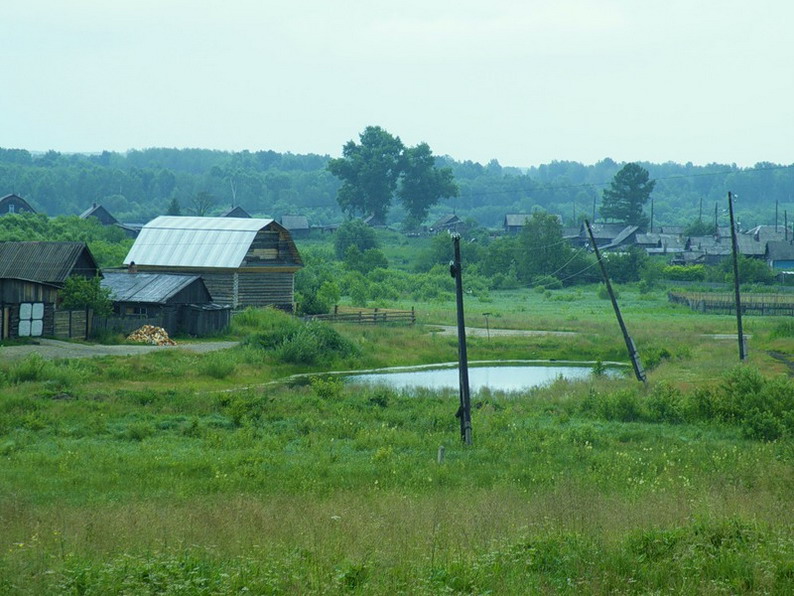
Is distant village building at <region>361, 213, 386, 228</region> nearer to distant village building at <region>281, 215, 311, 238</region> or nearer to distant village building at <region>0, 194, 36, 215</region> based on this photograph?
distant village building at <region>281, 215, 311, 238</region>

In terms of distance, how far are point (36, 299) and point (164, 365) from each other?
8513 mm

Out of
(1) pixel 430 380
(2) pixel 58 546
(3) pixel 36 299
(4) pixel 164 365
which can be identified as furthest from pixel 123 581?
(3) pixel 36 299

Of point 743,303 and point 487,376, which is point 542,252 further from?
point 487,376

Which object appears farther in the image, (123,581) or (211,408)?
(211,408)

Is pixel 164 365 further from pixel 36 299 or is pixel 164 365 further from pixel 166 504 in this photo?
pixel 166 504

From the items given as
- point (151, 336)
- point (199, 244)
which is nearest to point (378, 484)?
point (151, 336)

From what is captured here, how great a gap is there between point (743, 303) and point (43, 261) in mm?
47267

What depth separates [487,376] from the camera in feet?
144

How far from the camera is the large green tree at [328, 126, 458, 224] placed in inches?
5566

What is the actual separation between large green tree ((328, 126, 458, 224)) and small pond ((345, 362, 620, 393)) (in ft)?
311

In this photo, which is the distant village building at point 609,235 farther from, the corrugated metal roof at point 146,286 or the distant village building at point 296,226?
the corrugated metal roof at point 146,286

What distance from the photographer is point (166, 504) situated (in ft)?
51.6

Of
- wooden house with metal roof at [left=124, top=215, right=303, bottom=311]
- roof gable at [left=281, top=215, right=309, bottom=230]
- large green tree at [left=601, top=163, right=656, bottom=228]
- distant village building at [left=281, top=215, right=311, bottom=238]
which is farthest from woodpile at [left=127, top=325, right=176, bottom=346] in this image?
large green tree at [left=601, top=163, right=656, bottom=228]

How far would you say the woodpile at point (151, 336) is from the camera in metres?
45.3
